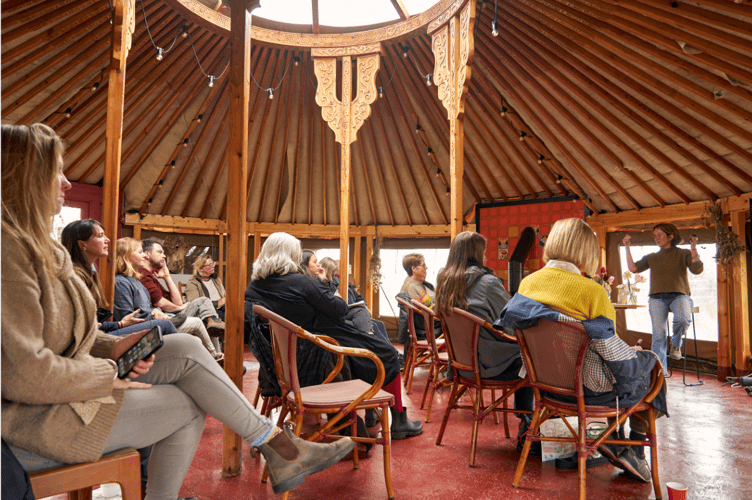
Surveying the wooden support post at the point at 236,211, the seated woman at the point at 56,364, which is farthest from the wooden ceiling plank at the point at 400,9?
the seated woman at the point at 56,364

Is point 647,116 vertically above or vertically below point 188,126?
below

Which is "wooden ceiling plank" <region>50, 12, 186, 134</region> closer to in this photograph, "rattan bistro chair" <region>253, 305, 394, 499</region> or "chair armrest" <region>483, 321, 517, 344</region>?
"rattan bistro chair" <region>253, 305, 394, 499</region>

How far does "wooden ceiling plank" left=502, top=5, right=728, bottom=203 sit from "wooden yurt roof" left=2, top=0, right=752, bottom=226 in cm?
2

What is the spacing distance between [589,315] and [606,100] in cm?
382

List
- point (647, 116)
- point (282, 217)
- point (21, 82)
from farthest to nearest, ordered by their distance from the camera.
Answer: point (282, 217) → point (647, 116) → point (21, 82)

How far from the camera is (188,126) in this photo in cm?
684

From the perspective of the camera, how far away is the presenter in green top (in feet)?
15.5

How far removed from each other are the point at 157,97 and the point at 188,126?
0.83m

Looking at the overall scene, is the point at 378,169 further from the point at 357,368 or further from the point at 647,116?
the point at 357,368

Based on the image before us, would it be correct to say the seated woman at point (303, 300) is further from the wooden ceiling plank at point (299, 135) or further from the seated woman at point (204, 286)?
the wooden ceiling plank at point (299, 135)

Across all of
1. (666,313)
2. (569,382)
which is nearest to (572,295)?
(569,382)

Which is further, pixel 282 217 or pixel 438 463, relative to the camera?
pixel 282 217

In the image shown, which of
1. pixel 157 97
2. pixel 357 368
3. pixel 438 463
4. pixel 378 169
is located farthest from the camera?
pixel 378 169

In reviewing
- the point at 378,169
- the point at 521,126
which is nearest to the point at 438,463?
the point at 521,126
